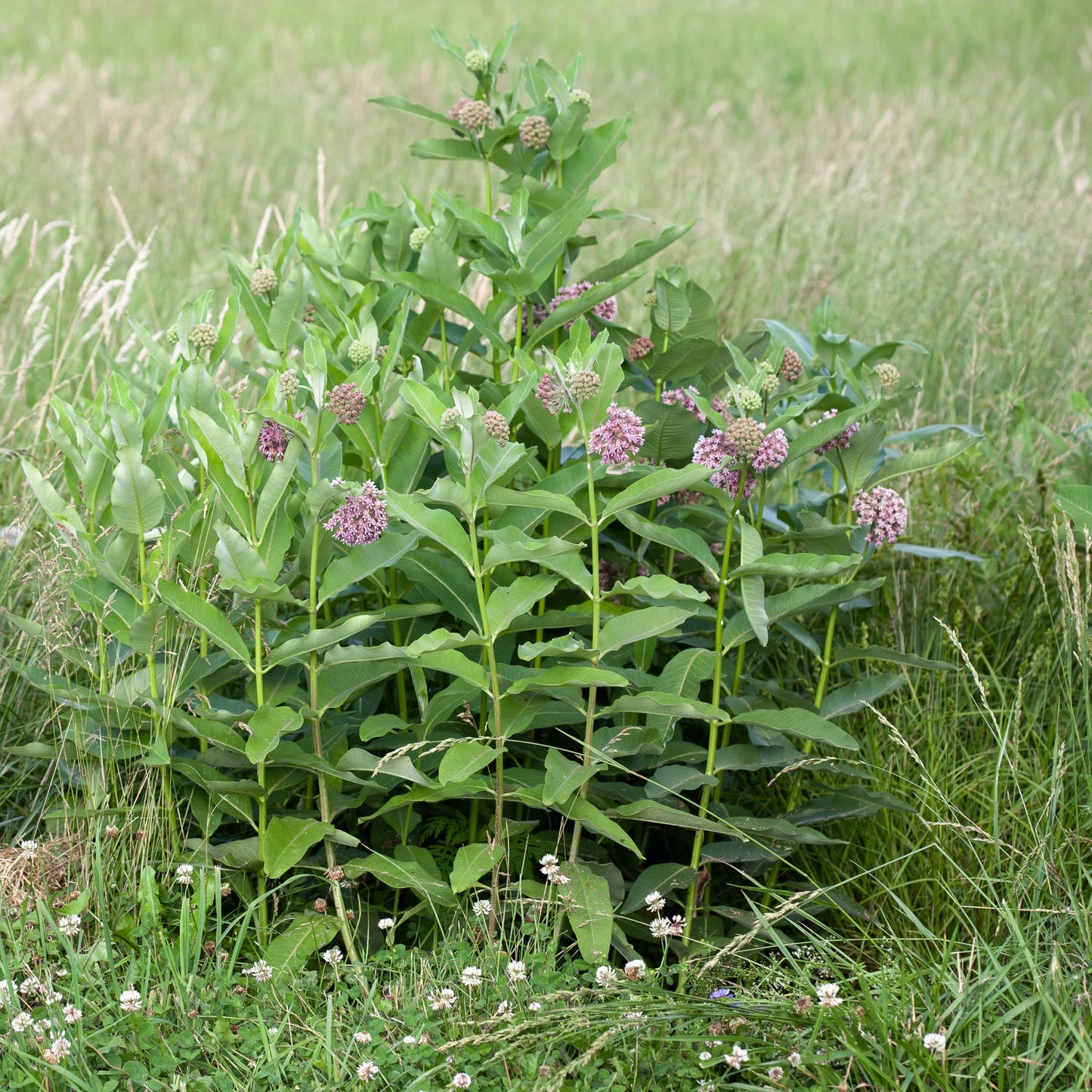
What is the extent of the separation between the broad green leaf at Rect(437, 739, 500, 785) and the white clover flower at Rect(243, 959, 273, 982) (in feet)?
1.22

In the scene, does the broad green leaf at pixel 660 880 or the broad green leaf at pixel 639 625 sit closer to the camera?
the broad green leaf at pixel 639 625

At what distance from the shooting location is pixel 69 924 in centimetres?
176

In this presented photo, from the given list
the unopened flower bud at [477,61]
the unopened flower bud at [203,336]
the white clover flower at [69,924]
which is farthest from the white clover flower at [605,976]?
the unopened flower bud at [477,61]

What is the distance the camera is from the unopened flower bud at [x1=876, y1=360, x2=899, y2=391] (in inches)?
77.2

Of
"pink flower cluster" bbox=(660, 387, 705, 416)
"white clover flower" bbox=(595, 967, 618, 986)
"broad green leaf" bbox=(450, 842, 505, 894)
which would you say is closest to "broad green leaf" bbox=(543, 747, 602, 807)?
"broad green leaf" bbox=(450, 842, 505, 894)

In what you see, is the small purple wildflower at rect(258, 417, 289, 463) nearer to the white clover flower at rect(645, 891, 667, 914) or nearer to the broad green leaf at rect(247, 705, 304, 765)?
the broad green leaf at rect(247, 705, 304, 765)

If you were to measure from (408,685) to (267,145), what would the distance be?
5.11 meters

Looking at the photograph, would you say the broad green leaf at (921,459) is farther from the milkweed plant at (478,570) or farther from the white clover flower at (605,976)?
the white clover flower at (605,976)

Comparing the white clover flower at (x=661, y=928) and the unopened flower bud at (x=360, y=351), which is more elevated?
the unopened flower bud at (x=360, y=351)

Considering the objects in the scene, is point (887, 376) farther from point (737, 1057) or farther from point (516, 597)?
point (737, 1057)

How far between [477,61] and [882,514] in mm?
1022

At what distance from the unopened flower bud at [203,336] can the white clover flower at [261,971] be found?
961mm

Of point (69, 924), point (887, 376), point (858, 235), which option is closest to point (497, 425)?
point (887, 376)

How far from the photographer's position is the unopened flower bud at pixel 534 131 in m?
2.01
